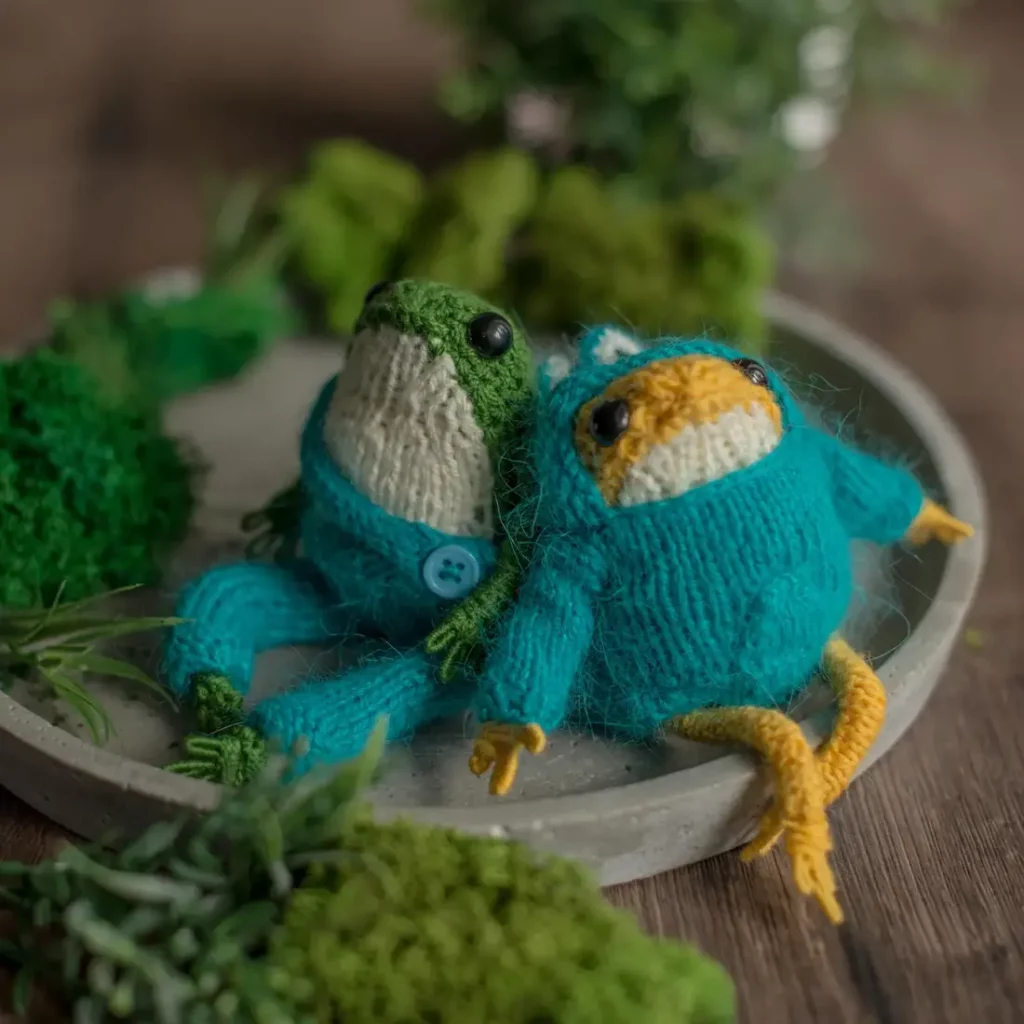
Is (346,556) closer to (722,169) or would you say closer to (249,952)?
(249,952)

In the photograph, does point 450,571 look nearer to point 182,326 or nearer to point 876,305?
point 182,326

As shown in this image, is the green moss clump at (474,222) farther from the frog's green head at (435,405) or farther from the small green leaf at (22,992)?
the small green leaf at (22,992)

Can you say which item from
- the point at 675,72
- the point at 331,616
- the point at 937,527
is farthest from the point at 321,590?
the point at 675,72

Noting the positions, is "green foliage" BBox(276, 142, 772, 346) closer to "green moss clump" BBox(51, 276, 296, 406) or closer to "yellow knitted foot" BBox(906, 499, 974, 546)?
"green moss clump" BBox(51, 276, 296, 406)

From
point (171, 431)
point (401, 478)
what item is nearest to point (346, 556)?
point (401, 478)

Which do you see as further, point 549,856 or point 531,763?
point 531,763

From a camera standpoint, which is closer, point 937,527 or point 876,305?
point 937,527
